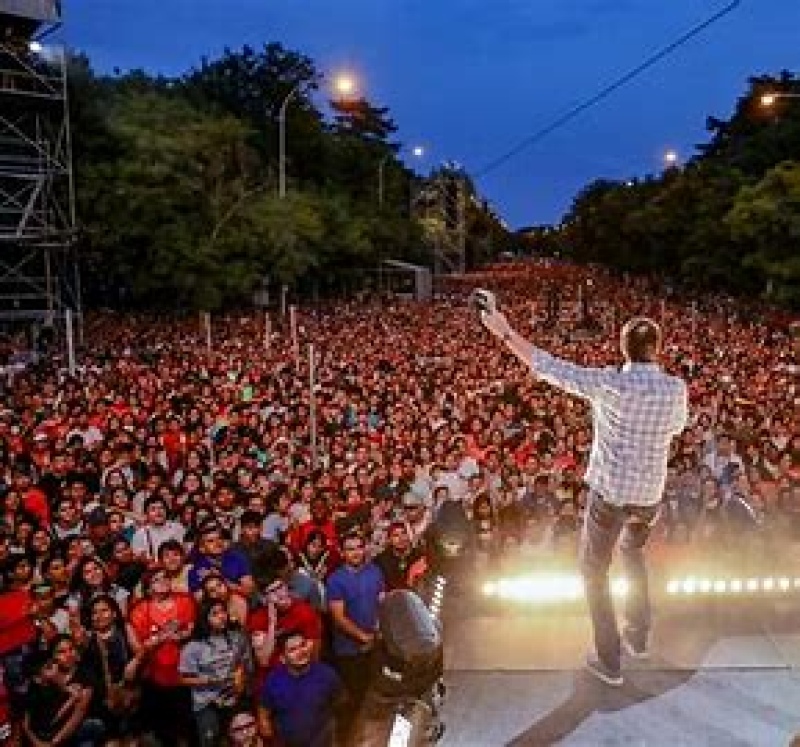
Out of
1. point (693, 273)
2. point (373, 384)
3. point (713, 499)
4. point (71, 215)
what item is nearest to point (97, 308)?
point (71, 215)

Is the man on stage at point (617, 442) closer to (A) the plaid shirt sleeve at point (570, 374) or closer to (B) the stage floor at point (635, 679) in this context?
(A) the plaid shirt sleeve at point (570, 374)

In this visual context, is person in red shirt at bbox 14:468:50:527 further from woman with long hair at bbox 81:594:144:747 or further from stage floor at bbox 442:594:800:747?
stage floor at bbox 442:594:800:747

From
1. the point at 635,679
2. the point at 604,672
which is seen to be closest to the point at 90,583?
the point at 604,672

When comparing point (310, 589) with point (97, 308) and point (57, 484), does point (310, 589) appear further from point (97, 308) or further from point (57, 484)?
point (97, 308)

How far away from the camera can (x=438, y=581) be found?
5.49 m

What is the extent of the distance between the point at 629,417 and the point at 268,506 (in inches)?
211

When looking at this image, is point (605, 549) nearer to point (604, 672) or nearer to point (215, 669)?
point (604, 672)

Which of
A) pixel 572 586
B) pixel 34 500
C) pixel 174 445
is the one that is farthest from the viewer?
pixel 174 445

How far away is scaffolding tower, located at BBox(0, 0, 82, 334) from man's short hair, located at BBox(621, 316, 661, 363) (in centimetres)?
2518

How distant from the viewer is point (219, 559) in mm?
7156

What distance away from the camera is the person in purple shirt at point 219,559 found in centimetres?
698

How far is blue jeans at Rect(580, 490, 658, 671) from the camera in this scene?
4.52 meters

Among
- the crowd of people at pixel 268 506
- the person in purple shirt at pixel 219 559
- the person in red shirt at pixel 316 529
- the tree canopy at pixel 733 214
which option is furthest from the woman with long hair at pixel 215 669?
the tree canopy at pixel 733 214

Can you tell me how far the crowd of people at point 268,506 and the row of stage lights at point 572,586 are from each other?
0.80 m
